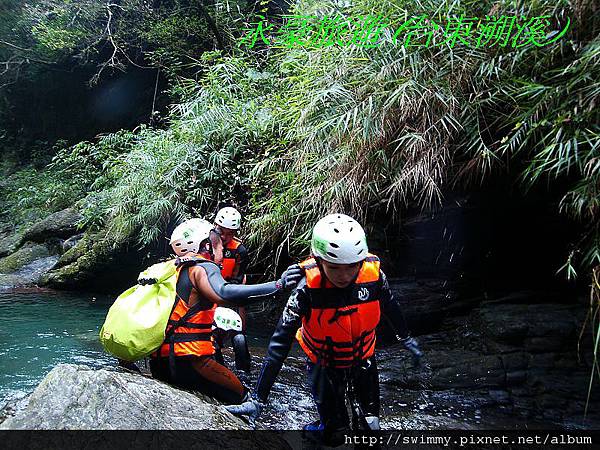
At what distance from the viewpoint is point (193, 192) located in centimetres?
767

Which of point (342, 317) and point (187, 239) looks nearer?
point (342, 317)

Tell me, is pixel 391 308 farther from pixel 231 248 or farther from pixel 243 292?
pixel 231 248

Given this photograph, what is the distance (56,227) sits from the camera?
11.9 metres

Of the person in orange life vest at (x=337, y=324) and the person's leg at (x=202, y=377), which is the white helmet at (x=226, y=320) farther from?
the person in orange life vest at (x=337, y=324)

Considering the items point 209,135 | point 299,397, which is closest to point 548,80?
point 299,397

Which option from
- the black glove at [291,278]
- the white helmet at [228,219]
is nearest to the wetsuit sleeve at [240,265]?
the white helmet at [228,219]

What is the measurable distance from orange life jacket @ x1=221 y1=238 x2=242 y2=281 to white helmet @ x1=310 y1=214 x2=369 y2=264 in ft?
9.03

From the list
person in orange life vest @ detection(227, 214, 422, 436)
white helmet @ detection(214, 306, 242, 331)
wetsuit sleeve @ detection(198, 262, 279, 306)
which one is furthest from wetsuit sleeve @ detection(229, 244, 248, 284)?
wetsuit sleeve @ detection(198, 262, 279, 306)

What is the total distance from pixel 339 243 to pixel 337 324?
57cm

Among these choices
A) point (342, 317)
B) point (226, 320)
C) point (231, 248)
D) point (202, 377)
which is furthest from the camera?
point (231, 248)

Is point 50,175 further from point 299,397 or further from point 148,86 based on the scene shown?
point 299,397

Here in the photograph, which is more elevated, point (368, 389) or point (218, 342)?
point (368, 389)

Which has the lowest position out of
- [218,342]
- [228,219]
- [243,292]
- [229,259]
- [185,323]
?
[218,342]

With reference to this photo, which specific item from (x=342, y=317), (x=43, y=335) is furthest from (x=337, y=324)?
(x=43, y=335)
